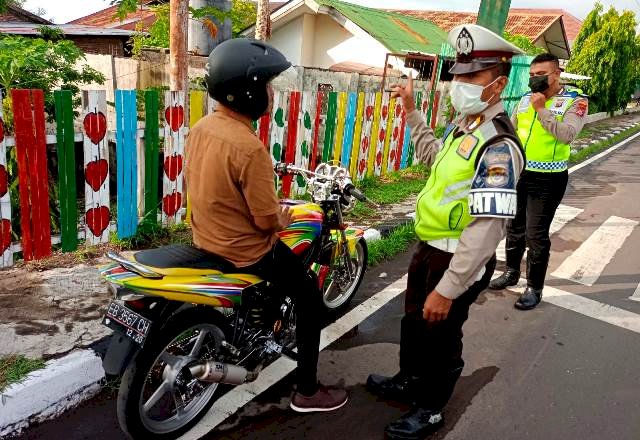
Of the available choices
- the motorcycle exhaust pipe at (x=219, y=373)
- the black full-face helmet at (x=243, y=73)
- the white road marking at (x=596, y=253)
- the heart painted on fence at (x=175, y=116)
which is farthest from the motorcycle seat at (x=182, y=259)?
the white road marking at (x=596, y=253)

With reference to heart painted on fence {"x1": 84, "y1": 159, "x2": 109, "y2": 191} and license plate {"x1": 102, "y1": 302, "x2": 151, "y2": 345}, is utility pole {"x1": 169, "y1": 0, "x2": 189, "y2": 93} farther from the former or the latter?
license plate {"x1": 102, "y1": 302, "x2": 151, "y2": 345}

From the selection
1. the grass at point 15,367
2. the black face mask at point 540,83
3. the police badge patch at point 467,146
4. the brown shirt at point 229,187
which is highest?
the black face mask at point 540,83

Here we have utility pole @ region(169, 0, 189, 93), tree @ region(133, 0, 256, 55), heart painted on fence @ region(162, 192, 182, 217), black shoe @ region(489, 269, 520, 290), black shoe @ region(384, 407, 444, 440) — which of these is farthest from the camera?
tree @ region(133, 0, 256, 55)

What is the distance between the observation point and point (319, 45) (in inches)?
705

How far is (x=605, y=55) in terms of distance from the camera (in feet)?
67.3

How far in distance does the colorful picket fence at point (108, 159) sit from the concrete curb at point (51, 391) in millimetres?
1579

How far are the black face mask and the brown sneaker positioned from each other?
8.69 feet

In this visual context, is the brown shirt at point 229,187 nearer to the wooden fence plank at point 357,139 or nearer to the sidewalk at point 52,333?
the sidewalk at point 52,333

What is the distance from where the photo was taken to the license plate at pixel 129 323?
85.7 inches

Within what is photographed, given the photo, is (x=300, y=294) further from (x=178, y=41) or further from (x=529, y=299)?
(x=178, y=41)

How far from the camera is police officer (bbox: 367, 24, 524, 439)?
6.96 ft

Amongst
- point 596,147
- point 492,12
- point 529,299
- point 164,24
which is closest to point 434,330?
point 529,299

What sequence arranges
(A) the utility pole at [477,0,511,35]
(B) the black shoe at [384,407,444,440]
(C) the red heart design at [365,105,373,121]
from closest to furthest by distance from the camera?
(B) the black shoe at [384,407,444,440]
(A) the utility pole at [477,0,511,35]
(C) the red heart design at [365,105,373,121]

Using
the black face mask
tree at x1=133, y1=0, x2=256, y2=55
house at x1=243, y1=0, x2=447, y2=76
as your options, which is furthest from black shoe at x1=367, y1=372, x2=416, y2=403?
house at x1=243, y1=0, x2=447, y2=76
